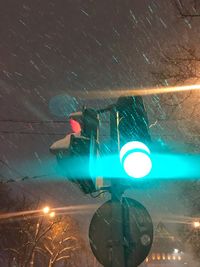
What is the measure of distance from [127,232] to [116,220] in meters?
0.14

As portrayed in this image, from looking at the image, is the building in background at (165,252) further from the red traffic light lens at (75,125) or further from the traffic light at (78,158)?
the traffic light at (78,158)

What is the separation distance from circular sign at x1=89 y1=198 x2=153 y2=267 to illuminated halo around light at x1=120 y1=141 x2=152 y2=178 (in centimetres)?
31

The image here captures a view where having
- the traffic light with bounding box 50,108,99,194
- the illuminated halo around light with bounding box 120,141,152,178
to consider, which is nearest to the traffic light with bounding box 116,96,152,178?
the illuminated halo around light with bounding box 120,141,152,178

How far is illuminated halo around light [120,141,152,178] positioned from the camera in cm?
314

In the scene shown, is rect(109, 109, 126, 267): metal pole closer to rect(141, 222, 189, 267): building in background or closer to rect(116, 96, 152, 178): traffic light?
rect(116, 96, 152, 178): traffic light

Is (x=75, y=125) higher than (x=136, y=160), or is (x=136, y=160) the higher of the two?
(x=75, y=125)

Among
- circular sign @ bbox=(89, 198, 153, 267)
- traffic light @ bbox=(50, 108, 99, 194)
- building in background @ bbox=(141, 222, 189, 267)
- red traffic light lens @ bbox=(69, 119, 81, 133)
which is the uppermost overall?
building in background @ bbox=(141, 222, 189, 267)

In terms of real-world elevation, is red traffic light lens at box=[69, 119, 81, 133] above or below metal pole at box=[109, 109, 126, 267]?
above

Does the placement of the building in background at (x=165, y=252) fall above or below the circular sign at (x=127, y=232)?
above

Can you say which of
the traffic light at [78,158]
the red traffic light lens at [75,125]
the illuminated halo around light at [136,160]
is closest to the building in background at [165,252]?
the red traffic light lens at [75,125]

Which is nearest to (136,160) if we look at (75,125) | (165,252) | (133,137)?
(133,137)

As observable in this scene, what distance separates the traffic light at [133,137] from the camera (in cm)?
316

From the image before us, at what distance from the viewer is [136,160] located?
3156 millimetres

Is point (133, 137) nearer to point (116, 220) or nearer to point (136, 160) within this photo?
point (136, 160)
